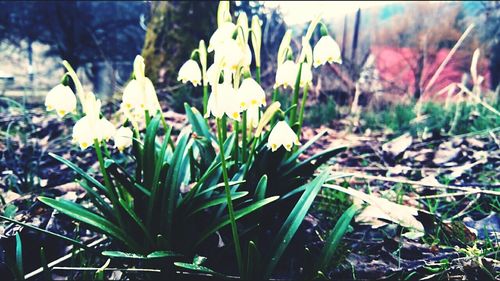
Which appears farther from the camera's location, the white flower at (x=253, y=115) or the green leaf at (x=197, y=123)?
the green leaf at (x=197, y=123)

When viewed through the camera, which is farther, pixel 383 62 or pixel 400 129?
pixel 383 62

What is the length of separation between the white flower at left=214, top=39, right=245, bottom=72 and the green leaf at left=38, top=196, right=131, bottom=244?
24.8 inches

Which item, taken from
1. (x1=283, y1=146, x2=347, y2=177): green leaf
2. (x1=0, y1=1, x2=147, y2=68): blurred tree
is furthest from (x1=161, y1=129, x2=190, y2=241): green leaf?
(x1=0, y1=1, x2=147, y2=68): blurred tree

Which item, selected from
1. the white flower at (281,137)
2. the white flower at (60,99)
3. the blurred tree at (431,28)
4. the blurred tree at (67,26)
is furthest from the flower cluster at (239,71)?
the blurred tree at (431,28)

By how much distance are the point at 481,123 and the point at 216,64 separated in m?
2.77

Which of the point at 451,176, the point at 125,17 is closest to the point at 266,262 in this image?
the point at 451,176

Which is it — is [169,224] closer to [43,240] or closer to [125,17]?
[43,240]

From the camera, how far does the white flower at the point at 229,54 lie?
886 mm

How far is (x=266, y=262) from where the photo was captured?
1.12 meters

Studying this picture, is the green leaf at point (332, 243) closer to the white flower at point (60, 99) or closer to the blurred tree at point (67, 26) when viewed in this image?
the white flower at point (60, 99)

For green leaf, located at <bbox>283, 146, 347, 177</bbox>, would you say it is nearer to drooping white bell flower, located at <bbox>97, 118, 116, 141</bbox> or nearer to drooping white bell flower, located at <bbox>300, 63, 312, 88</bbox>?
drooping white bell flower, located at <bbox>300, 63, 312, 88</bbox>

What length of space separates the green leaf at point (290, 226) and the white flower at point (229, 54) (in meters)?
0.51

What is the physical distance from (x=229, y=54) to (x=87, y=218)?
0.70 metres

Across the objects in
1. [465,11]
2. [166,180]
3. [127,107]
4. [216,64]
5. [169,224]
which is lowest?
[169,224]
